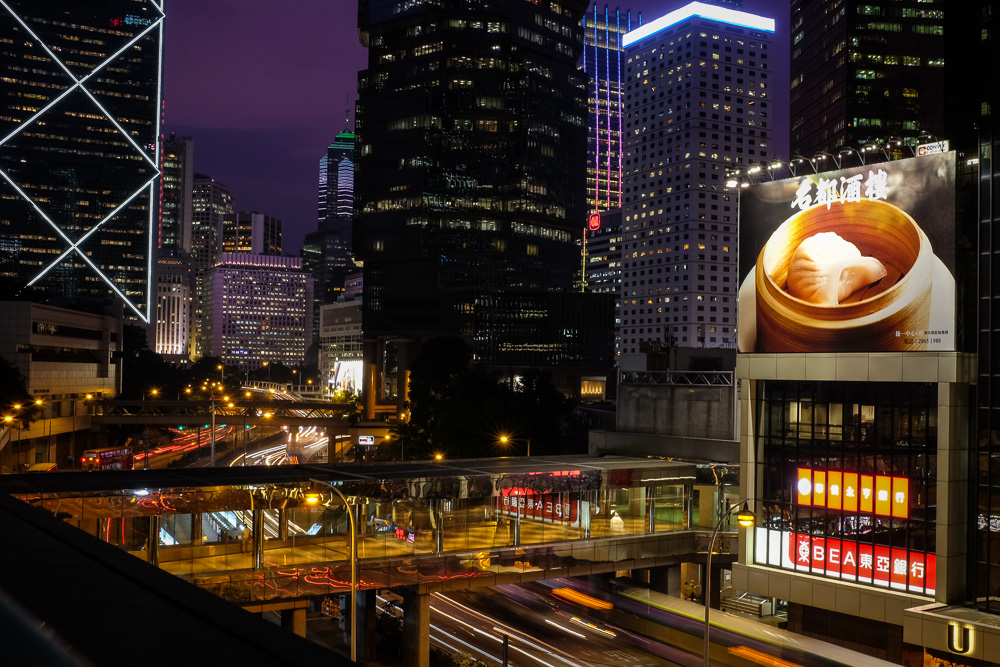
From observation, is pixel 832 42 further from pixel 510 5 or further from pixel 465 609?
pixel 465 609

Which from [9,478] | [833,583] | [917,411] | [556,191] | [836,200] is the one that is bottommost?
[833,583]

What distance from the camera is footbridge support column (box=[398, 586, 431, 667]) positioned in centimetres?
3988

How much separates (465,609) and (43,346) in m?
87.7

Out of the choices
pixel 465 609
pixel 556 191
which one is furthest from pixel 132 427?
pixel 465 609

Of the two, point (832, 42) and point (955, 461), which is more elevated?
point (832, 42)

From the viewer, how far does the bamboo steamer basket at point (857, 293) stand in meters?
40.0

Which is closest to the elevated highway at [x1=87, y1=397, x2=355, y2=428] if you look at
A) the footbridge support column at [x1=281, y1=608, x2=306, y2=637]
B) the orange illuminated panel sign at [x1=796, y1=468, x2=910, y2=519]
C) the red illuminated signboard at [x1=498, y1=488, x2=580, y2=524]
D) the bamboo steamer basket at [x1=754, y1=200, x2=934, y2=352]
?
the footbridge support column at [x1=281, y1=608, x2=306, y2=637]

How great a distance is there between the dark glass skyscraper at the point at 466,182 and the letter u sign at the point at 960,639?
125505 mm

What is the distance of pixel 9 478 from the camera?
117ft

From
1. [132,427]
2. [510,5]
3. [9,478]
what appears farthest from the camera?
[510,5]

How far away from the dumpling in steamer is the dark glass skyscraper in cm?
11498

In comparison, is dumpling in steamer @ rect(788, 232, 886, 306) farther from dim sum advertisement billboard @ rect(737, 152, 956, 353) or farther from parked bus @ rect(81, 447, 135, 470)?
parked bus @ rect(81, 447, 135, 470)

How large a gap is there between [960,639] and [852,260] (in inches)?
688

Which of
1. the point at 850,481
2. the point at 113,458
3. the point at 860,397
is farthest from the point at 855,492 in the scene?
the point at 113,458
